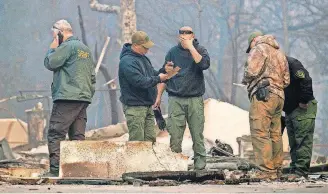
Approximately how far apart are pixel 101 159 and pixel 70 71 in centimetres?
132

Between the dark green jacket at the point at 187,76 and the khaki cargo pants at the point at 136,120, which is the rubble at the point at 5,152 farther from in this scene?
the dark green jacket at the point at 187,76

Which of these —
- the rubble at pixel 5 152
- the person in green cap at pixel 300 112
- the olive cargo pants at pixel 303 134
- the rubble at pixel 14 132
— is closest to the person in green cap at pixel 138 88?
the person in green cap at pixel 300 112

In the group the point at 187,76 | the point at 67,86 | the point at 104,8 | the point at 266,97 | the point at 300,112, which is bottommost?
the point at 300,112

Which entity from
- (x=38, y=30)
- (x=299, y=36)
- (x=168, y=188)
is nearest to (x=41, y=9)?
(x=38, y=30)

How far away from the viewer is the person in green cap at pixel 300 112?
11773 mm

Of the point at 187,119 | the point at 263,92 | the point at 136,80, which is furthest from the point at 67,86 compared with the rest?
the point at 263,92

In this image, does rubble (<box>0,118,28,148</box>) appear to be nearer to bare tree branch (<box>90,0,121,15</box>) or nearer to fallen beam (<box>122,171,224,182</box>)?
bare tree branch (<box>90,0,121,15</box>)

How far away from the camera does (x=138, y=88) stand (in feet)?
39.9

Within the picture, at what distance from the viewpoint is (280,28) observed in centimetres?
4372

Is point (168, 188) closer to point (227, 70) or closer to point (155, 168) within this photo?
point (155, 168)

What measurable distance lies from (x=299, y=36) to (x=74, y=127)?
3133 centimetres

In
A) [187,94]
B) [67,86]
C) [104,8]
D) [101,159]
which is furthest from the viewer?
[104,8]

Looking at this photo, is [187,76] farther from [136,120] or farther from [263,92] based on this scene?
[263,92]

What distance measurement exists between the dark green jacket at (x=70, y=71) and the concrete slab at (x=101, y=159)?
926 mm
